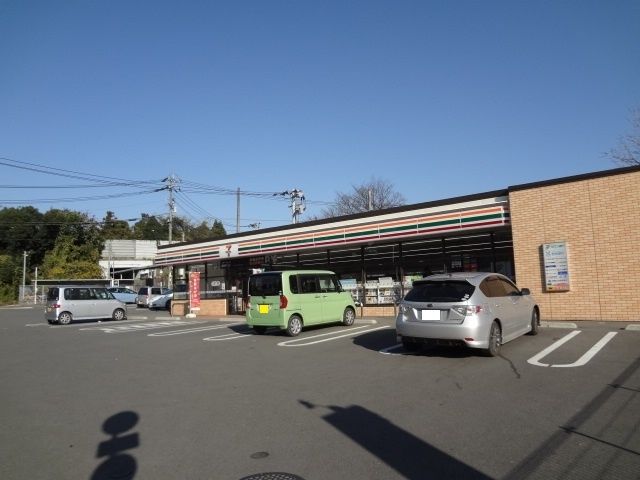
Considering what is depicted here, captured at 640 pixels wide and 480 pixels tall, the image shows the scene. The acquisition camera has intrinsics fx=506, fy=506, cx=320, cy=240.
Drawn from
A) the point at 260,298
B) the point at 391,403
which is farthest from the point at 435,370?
the point at 260,298

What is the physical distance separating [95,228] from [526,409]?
76753mm

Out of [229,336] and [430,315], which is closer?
[430,315]

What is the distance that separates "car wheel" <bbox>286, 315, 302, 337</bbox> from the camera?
14.2m

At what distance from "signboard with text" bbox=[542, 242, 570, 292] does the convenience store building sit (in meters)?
0.03

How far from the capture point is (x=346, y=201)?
57625 mm

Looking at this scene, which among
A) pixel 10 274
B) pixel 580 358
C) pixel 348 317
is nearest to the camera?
pixel 580 358

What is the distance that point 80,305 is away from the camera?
23.3 metres

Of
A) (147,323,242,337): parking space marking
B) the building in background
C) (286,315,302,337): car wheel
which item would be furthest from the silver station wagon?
the building in background

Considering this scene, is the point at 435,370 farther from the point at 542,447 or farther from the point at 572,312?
the point at 572,312

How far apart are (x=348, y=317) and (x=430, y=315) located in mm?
7055

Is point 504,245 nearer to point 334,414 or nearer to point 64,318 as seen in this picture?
point 334,414

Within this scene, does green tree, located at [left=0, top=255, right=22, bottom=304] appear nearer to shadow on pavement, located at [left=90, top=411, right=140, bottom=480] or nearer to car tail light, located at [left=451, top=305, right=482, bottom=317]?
shadow on pavement, located at [left=90, top=411, right=140, bottom=480]

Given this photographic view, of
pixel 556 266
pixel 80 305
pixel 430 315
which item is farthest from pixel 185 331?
pixel 556 266

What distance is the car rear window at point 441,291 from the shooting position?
30.8 ft
